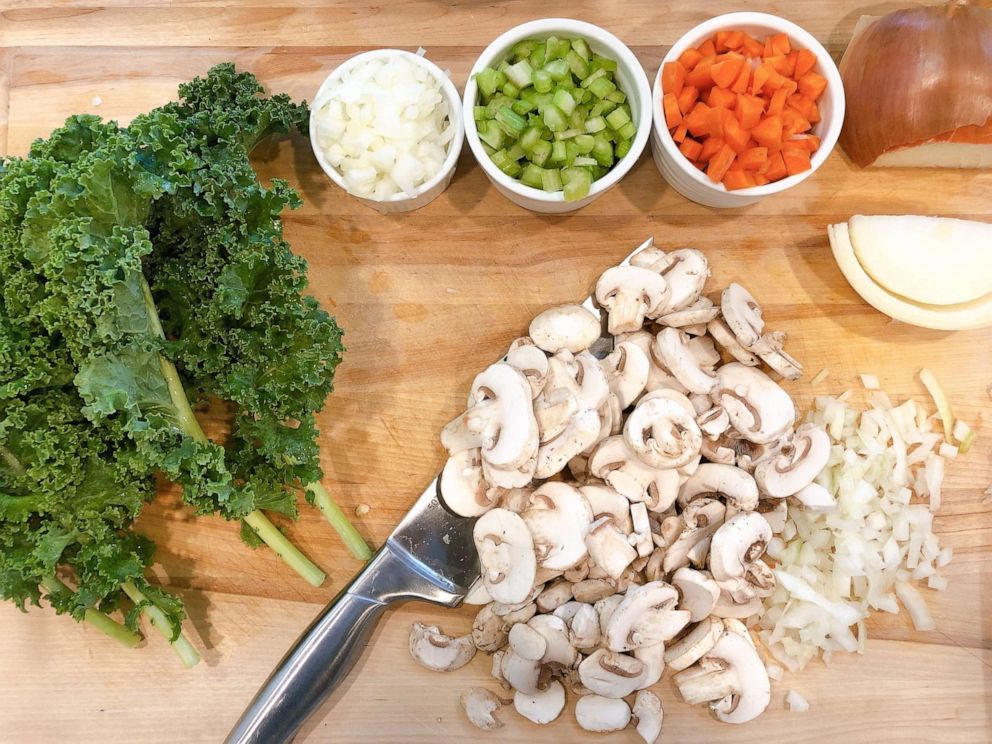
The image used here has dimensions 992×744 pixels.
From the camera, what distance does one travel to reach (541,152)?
198 centimetres

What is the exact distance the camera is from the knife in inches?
75.6

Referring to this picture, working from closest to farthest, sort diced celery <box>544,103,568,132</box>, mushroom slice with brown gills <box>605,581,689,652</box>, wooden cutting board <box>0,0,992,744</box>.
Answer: mushroom slice with brown gills <box>605,581,689,652</box> → diced celery <box>544,103,568,132</box> → wooden cutting board <box>0,0,992,744</box>

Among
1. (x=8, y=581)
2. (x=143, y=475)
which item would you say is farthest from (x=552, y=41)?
(x=8, y=581)

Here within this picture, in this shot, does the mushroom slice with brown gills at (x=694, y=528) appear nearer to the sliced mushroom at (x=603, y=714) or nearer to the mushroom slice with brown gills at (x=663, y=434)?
the mushroom slice with brown gills at (x=663, y=434)

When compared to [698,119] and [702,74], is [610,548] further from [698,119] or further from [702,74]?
[702,74]

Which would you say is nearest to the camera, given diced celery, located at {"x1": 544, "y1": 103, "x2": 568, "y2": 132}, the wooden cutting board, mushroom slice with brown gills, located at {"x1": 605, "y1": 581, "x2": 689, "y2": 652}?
mushroom slice with brown gills, located at {"x1": 605, "y1": 581, "x2": 689, "y2": 652}

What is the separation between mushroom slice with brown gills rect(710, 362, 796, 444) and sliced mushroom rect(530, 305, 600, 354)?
36cm

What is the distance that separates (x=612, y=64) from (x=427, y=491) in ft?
4.11

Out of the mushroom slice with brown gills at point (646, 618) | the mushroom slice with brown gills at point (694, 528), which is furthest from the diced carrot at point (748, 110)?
the mushroom slice with brown gills at point (646, 618)

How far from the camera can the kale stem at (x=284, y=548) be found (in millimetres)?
2010

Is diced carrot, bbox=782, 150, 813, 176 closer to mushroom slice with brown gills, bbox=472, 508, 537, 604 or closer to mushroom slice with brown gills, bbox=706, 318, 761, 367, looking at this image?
mushroom slice with brown gills, bbox=706, 318, 761, 367

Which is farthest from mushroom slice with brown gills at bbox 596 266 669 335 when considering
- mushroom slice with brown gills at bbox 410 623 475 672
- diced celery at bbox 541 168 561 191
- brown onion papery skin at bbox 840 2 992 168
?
mushroom slice with brown gills at bbox 410 623 475 672

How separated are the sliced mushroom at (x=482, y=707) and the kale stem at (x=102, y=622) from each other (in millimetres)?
911

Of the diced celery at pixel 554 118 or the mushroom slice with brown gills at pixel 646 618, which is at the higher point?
the diced celery at pixel 554 118
